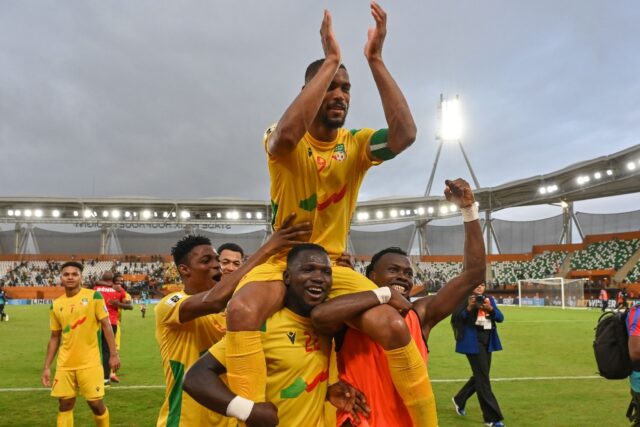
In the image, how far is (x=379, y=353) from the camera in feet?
10.4

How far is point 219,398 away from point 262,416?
24 cm

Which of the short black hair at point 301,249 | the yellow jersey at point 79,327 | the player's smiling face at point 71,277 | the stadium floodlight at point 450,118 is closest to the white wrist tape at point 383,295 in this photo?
the short black hair at point 301,249

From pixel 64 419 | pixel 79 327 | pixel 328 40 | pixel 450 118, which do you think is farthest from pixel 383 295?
pixel 450 118

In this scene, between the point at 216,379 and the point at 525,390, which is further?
the point at 525,390

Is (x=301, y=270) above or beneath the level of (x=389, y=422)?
above

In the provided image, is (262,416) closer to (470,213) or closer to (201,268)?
(470,213)

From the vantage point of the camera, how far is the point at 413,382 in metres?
2.84

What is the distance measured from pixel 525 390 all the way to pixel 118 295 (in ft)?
30.2

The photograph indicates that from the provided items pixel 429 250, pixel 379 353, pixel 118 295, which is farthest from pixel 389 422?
pixel 429 250

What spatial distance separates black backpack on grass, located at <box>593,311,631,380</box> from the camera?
15.9ft

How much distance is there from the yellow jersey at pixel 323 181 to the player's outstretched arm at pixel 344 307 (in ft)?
1.65

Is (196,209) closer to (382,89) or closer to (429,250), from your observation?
(429,250)

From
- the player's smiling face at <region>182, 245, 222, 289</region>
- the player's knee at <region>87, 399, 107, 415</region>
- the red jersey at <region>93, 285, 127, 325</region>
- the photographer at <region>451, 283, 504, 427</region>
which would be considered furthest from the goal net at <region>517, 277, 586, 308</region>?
the player's smiling face at <region>182, 245, 222, 289</region>

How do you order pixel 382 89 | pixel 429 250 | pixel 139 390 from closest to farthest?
pixel 382 89 < pixel 139 390 < pixel 429 250
